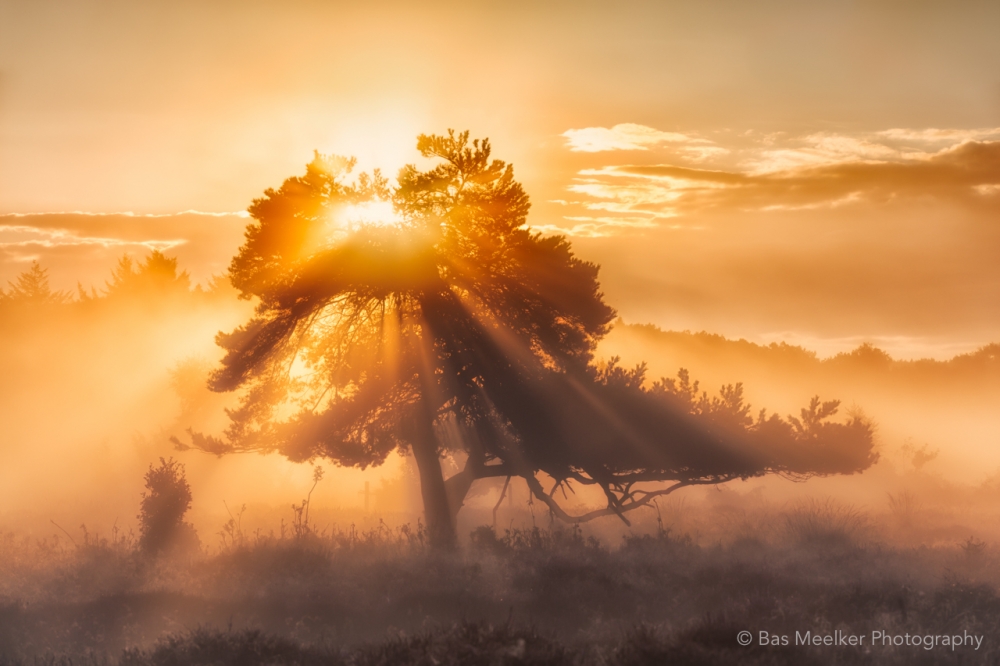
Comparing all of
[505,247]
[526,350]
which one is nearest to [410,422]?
[526,350]

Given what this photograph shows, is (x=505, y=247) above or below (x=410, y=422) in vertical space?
above

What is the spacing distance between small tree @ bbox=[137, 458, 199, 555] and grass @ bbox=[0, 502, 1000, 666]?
2.84 feet

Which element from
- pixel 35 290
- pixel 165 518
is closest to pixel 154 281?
pixel 35 290

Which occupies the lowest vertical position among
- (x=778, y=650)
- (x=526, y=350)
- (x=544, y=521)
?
(x=544, y=521)

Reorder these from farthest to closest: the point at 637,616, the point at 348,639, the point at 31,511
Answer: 1. the point at 31,511
2. the point at 637,616
3. the point at 348,639

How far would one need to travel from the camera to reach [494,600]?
17.8 m

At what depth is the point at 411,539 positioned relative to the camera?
76.9ft

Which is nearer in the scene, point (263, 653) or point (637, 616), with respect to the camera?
point (263, 653)

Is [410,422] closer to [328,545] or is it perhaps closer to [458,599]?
[328,545]

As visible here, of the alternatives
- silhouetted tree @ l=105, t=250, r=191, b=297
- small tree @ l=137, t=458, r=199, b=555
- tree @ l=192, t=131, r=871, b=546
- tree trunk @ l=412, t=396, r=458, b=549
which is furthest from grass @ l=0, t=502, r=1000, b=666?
silhouetted tree @ l=105, t=250, r=191, b=297

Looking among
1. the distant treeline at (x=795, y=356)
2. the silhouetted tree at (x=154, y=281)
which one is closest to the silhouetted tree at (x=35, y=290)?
the silhouetted tree at (x=154, y=281)

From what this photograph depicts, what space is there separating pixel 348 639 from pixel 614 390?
34.7ft

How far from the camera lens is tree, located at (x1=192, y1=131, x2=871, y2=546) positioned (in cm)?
2292

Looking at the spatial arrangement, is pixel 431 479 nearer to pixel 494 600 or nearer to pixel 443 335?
pixel 443 335
